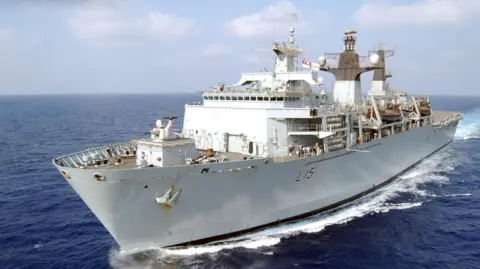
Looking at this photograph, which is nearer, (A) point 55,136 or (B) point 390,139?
(B) point 390,139

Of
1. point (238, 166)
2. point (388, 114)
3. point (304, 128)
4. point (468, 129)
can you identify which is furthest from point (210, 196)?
point (468, 129)

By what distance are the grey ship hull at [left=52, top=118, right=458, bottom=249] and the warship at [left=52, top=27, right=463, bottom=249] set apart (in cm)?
4

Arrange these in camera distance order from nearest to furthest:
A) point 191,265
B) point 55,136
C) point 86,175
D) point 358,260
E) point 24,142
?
point 86,175, point 191,265, point 358,260, point 24,142, point 55,136

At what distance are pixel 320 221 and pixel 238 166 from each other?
6.22m

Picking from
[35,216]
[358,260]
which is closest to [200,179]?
[358,260]

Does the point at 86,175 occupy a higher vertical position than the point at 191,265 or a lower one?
higher

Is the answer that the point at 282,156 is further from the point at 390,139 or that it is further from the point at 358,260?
the point at 390,139

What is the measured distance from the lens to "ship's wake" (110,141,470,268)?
44.3 feet

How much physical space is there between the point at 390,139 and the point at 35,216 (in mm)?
20835

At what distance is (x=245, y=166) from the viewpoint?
1429cm

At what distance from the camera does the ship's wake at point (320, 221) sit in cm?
1349

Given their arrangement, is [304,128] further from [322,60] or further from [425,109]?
[425,109]

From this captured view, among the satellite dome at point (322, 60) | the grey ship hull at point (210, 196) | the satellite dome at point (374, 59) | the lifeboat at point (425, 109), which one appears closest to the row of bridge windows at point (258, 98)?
the grey ship hull at point (210, 196)

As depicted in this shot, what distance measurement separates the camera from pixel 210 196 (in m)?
13.9
